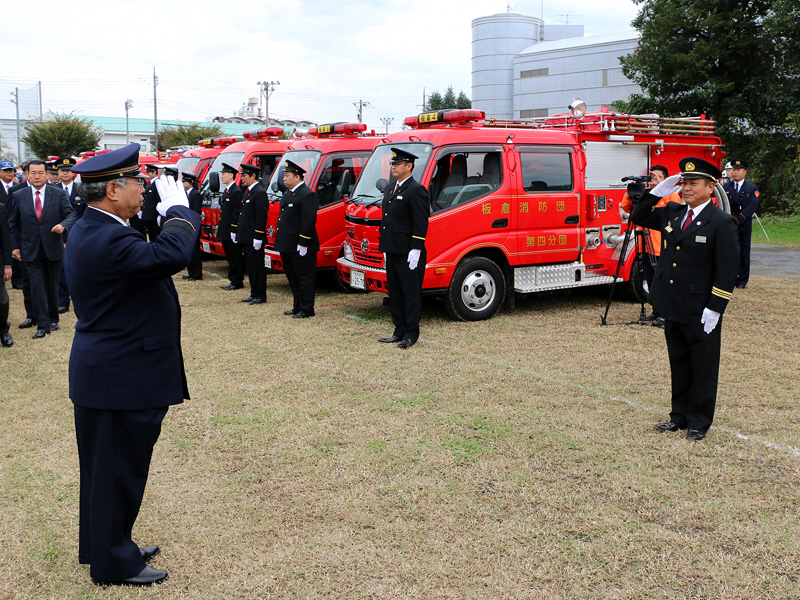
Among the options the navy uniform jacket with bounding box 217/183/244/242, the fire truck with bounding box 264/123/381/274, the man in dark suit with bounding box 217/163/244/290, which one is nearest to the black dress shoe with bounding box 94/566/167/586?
the fire truck with bounding box 264/123/381/274

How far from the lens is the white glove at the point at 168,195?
3105 mm

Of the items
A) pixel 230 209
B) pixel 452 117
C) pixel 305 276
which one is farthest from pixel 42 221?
pixel 452 117

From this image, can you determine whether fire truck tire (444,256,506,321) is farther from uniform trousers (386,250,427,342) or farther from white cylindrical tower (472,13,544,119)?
white cylindrical tower (472,13,544,119)

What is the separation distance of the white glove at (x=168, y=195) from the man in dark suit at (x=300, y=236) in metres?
5.96

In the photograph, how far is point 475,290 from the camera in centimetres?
875

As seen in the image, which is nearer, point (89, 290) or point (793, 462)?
point (89, 290)

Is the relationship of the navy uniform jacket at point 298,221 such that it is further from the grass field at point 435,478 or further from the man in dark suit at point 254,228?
the grass field at point 435,478

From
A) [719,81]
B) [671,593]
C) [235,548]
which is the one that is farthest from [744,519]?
[719,81]

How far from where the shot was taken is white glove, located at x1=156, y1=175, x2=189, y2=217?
10.2 feet

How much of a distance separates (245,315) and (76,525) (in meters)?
5.79

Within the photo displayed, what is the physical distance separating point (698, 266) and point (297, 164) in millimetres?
7408

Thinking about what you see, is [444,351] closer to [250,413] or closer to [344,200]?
[250,413]

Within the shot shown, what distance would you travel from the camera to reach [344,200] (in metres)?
10.8

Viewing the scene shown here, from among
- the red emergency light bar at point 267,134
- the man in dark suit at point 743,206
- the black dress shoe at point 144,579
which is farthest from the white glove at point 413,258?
the red emergency light bar at point 267,134
